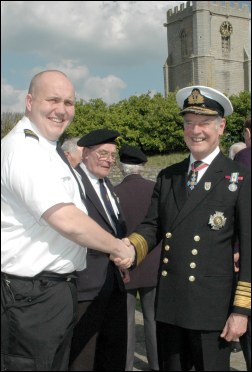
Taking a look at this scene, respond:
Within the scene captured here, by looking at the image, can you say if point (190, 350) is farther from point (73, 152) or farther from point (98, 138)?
point (73, 152)

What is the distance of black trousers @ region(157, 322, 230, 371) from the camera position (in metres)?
2.47

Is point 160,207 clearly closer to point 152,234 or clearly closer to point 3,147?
point 152,234

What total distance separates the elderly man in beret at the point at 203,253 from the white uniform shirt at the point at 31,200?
0.55 meters

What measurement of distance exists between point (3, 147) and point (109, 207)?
5.18ft

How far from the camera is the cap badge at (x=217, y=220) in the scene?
2469 mm

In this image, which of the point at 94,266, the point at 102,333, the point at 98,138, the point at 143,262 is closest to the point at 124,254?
the point at 94,266

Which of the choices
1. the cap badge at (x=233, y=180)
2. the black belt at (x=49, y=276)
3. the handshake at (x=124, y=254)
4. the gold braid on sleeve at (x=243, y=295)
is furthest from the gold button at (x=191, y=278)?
the black belt at (x=49, y=276)

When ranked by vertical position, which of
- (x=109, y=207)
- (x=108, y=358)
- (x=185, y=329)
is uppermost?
(x=109, y=207)

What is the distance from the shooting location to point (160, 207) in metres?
2.79

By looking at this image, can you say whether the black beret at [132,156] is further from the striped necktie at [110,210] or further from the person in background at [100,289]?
the striped necktie at [110,210]

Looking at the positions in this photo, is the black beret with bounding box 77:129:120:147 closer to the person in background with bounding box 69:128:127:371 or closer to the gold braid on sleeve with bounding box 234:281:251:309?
the person in background with bounding box 69:128:127:371

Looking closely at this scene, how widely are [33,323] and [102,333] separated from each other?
5.20 ft

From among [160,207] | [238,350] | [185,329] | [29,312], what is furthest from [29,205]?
[238,350]

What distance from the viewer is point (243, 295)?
7.72ft
